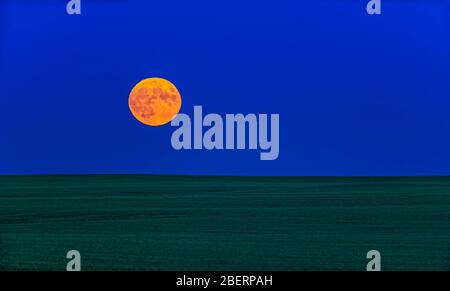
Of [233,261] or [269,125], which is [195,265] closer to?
[233,261]

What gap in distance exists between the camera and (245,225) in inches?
197

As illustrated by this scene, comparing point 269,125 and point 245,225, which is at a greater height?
point 269,125

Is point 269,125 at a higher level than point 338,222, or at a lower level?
higher

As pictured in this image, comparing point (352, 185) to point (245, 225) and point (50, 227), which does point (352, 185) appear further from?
point (50, 227)

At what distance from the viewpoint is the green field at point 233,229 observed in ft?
16.4

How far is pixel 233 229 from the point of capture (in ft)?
16.4

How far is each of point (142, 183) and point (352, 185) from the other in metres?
0.98

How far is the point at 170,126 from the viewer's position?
16.4 feet

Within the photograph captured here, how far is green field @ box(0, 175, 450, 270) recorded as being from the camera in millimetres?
5000

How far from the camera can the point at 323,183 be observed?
5.12 m

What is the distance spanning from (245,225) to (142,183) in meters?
0.52
